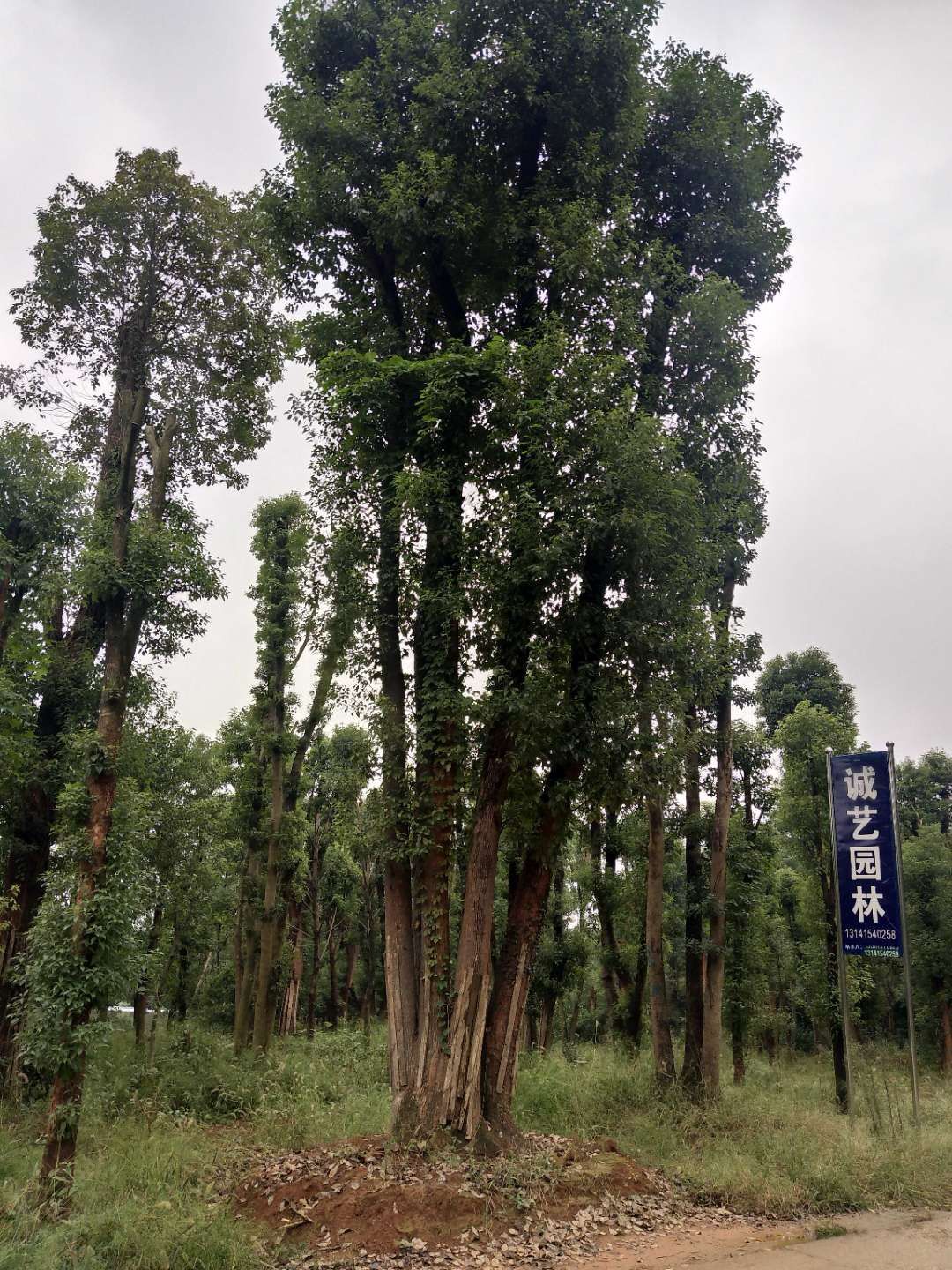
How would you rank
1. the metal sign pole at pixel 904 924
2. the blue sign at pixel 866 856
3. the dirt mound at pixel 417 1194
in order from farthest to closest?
the blue sign at pixel 866 856 → the metal sign pole at pixel 904 924 → the dirt mound at pixel 417 1194

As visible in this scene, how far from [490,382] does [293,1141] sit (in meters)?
9.87

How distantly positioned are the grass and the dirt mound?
21.7 inches

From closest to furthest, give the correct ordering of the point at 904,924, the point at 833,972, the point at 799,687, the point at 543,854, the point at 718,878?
1. the point at 543,854
2. the point at 904,924
3. the point at 718,878
4. the point at 833,972
5. the point at 799,687

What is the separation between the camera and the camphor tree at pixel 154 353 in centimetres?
1123

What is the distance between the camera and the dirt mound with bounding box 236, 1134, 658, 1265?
305 inches

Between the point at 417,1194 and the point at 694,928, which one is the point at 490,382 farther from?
the point at 694,928

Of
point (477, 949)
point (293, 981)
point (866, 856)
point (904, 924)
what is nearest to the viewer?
point (477, 949)

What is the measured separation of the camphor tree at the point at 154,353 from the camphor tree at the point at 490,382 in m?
1.45

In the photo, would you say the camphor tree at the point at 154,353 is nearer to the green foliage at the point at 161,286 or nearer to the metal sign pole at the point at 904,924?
the green foliage at the point at 161,286

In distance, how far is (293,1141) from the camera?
1074 cm

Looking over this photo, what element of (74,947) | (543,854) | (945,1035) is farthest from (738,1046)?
(74,947)

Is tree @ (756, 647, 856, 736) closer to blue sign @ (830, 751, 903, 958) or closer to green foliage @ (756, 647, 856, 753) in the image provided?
green foliage @ (756, 647, 856, 753)

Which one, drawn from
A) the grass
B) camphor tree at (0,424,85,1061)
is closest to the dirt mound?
the grass

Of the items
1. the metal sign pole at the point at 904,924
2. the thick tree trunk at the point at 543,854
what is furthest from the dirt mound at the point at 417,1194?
the metal sign pole at the point at 904,924
